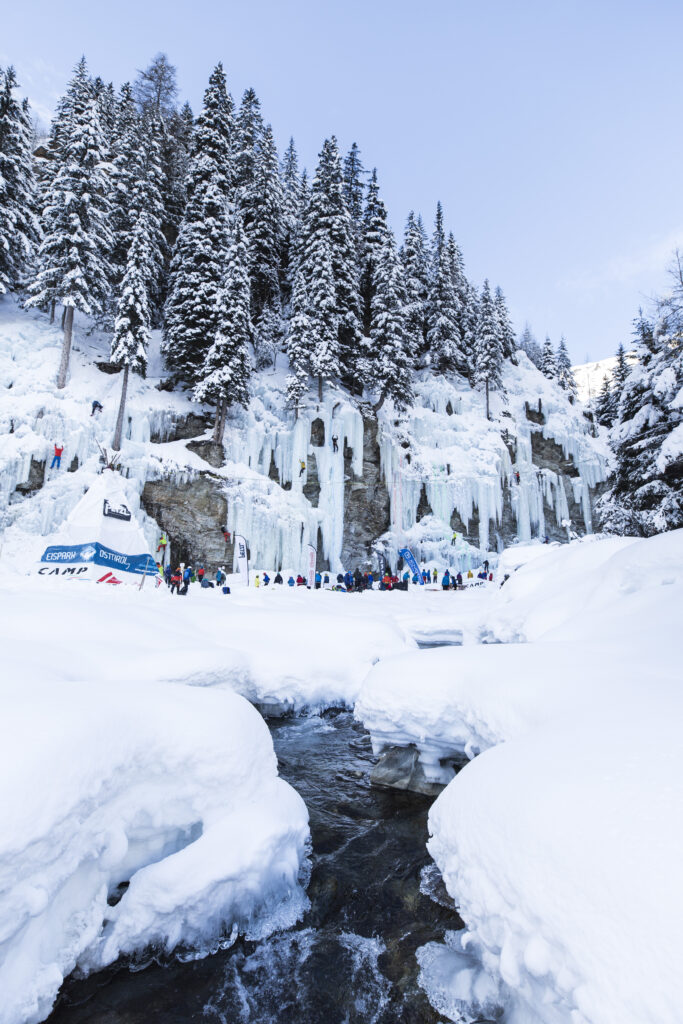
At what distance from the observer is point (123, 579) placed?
1491 centimetres

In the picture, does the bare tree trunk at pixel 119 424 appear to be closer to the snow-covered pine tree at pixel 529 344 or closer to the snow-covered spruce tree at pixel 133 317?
the snow-covered spruce tree at pixel 133 317

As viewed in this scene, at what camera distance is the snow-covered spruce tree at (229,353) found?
2486cm

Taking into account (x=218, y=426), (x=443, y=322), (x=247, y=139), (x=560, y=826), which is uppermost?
(x=247, y=139)

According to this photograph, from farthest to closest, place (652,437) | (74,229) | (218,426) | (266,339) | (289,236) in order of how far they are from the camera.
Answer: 1. (289,236)
2. (266,339)
3. (218,426)
4. (74,229)
5. (652,437)

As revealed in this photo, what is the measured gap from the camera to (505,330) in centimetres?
4478

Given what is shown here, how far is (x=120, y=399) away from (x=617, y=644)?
79.9 feet

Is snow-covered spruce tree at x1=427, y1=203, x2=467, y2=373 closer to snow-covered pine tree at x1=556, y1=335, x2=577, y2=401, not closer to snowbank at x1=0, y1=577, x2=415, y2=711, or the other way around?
→ snow-covered pine tree at x1=556, y1=335, x2=577, y2=401

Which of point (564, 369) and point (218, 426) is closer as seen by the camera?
point (218, 426)

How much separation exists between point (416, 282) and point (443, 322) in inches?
144

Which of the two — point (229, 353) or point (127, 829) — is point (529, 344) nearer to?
point (229, 353)

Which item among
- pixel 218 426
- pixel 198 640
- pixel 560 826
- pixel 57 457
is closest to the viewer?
pixel 560 826

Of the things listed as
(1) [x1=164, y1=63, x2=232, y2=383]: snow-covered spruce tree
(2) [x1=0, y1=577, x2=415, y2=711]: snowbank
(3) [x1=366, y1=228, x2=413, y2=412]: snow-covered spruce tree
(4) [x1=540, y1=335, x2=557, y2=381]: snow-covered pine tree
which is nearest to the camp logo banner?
(2) [x1=0, y1=577, x2=415, y2=711]: snowbank

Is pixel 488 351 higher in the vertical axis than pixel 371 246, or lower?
lower

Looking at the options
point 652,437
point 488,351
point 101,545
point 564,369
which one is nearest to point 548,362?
point 564,369
